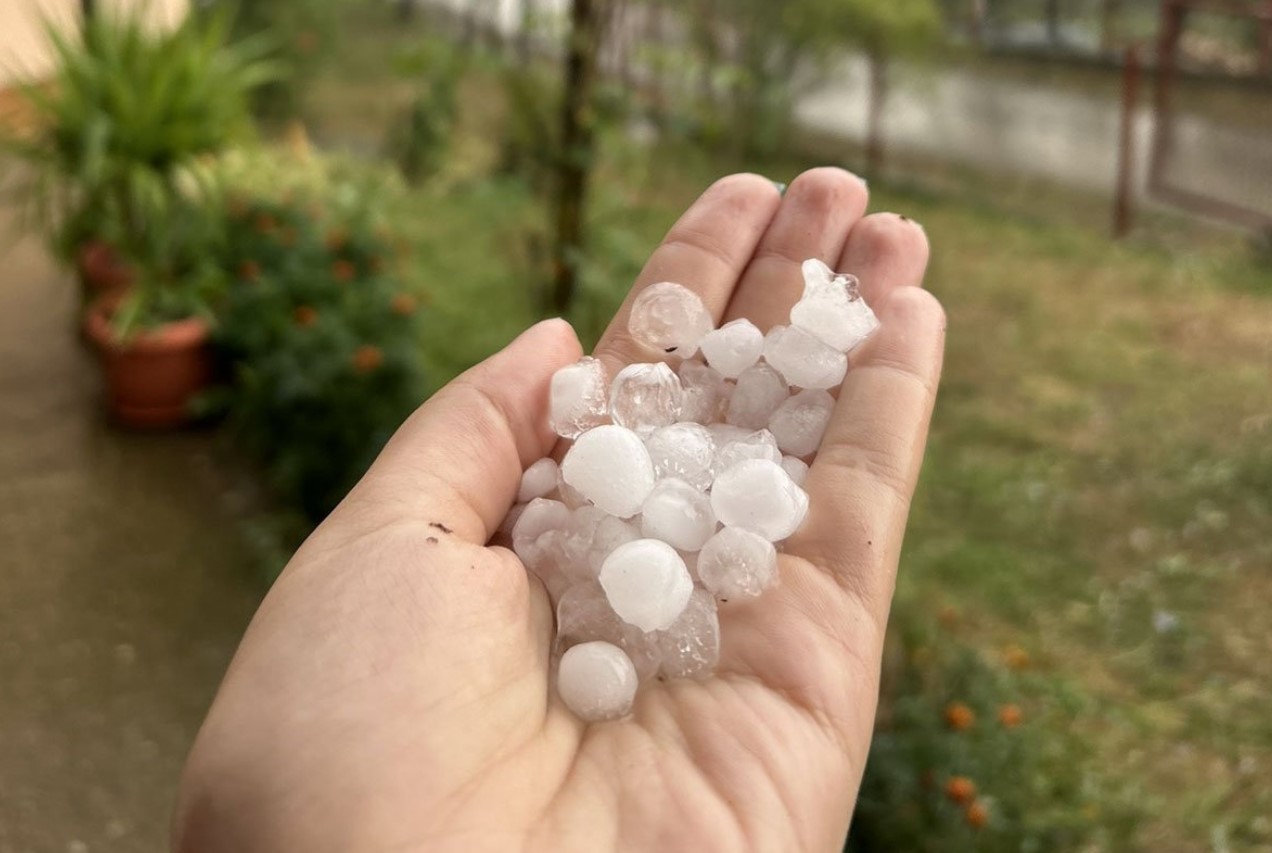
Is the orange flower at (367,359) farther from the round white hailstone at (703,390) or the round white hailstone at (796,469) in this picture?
the round white hailstone at (796,469)

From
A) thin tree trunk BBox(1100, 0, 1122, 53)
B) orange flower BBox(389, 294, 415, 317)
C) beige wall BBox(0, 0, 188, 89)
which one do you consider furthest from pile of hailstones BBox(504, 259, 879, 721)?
beige wall BBox(0, 0, 188, 89)

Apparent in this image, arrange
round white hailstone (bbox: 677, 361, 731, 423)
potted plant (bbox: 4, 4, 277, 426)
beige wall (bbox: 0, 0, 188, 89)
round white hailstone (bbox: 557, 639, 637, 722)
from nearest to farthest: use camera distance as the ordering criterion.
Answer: round white hailstone (bbox: 557, 639, 637, 722)
round white hailstone (bbox: 677, 361, 731, 423)
potted plant (bbox: 4, 4, 277, 426)
beige wall (bbox: 0, 0, 188, 89)

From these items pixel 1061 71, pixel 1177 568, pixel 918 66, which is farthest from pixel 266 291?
pixel 1061 71

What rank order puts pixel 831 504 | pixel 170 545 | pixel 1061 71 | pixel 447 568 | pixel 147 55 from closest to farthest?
1. pixel 447 568
2. pixel 831 504
3. pixel 170 545
4. pixel 147 55
5. pixel 1061 71

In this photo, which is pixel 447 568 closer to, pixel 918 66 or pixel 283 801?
pixel 283 801

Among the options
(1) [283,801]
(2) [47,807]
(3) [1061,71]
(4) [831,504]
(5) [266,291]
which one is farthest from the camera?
(3) [1061,71]

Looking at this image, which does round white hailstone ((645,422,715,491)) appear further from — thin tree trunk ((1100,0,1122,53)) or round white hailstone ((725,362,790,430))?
thin tree trunk ((1100,0,1122,53))
